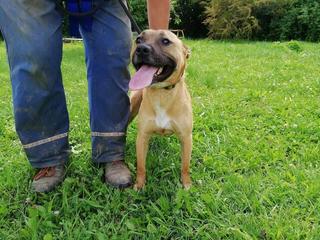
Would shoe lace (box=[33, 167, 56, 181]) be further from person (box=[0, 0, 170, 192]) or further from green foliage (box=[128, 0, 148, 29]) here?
green foliage (box=[128, 0, 148, 29])

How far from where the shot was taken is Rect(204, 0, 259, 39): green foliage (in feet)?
53.8

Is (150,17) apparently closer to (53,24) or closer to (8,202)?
(53,24)

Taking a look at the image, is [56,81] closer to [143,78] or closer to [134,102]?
[143,78]

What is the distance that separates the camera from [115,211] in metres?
2.68

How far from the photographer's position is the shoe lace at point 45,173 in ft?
9.71

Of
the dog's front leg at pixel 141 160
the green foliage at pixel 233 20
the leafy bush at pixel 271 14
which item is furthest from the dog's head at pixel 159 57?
the leafy bush at pixel 271 14

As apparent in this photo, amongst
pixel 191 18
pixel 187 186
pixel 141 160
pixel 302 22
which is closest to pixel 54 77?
pixel 141 160

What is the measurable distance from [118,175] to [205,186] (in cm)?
59

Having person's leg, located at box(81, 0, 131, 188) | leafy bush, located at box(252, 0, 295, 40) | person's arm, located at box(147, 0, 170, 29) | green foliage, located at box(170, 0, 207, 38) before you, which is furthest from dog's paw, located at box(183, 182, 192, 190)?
green foliage, located at box(170, 0, 207, 38)

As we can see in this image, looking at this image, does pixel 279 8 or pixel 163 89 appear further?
pixel 279 8

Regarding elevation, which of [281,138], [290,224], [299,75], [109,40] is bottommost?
[299,75]

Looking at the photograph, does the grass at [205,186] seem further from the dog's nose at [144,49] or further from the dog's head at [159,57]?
the dog's nose at [144,49]

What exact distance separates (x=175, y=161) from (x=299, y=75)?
3.53m

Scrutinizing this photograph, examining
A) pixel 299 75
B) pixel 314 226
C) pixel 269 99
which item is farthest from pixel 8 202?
pixel 299 75
